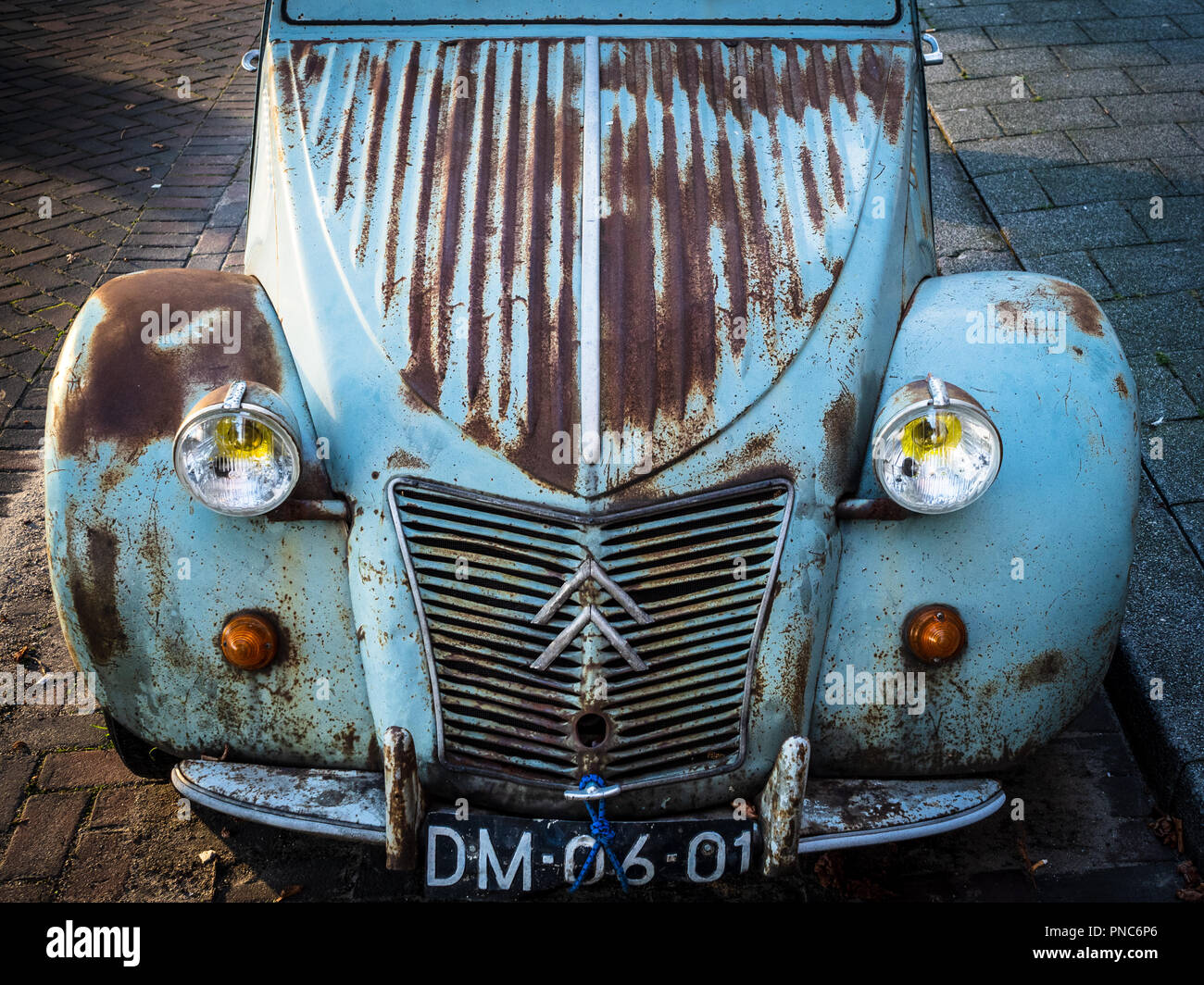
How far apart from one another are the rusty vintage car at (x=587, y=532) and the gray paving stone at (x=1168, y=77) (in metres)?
4.51

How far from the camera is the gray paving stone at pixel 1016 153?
5.60m

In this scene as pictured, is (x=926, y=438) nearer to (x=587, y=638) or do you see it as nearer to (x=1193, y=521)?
(x=587, y=638)

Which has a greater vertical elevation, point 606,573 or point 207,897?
point 606,573

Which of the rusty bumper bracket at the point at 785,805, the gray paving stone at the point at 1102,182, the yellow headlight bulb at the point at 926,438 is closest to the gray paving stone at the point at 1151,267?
the gray paving stone at the point at 1102,182

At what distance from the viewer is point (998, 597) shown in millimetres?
2273

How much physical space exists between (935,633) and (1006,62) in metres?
5.45

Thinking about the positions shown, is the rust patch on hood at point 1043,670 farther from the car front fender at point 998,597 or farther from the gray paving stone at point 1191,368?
the gray paving stone at point 1191,368

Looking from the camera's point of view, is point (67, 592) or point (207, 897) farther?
point (207, 897)

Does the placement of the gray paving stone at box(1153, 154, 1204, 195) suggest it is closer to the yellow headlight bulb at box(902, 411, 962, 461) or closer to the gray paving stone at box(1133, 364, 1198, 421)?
the gray paving stone at box(1133, 364, 1198, 421)

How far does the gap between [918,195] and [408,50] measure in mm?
1398

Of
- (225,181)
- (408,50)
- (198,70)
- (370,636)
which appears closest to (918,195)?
(408,50)

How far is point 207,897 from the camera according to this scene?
8.50ft

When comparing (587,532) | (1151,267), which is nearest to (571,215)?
(587,532)
